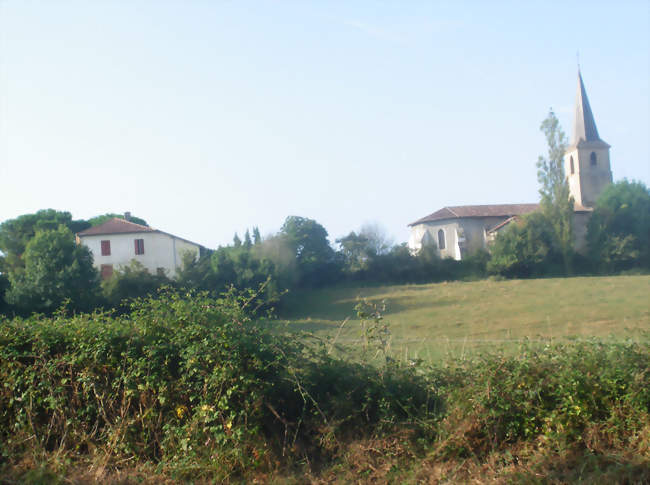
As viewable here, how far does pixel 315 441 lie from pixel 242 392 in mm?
765

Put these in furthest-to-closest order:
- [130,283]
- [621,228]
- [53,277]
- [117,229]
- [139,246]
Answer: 1. [621,228]
2. [117,229]
3. [139,246]
4. [130,283]
5. [53,277]

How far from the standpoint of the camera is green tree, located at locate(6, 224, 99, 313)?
119ft

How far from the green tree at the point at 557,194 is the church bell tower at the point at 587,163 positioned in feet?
31.2

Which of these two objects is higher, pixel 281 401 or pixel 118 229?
pixel 118 229

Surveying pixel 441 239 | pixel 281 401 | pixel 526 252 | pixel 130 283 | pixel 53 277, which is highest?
pixel 441 239

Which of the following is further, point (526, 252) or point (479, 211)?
point (479, 211)

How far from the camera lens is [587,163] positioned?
6950cm

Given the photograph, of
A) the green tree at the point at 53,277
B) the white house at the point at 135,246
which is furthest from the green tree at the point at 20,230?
the green tree at the point at 53,277

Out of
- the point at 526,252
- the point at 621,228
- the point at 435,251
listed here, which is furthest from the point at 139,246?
the point at 621,228

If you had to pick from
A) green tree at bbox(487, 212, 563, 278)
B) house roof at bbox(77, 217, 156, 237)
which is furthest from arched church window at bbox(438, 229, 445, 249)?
house roof at bbox(77, 217, 156, 237)

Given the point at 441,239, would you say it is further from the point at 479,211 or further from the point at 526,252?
the point at 526,252

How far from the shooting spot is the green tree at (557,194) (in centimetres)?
5628

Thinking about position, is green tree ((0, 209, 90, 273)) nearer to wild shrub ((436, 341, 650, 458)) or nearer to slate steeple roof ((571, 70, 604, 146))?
wild shrub ((436, 341, 650, 458))

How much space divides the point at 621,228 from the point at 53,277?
178ft
